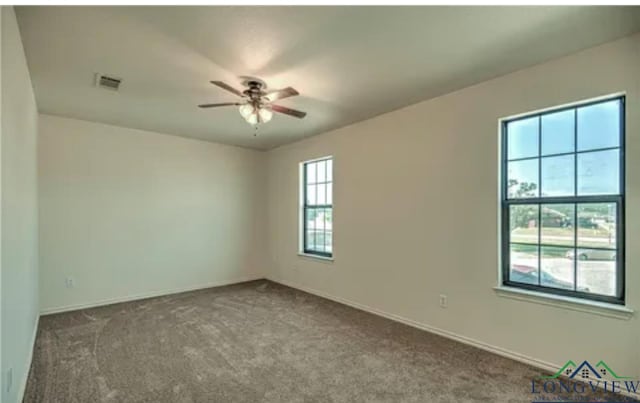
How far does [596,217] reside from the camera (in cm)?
251

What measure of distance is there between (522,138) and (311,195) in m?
3.26

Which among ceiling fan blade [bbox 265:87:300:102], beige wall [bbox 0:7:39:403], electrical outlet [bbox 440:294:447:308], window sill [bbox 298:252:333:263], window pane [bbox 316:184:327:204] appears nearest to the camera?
beige wall [bbox 0:7:39:403]

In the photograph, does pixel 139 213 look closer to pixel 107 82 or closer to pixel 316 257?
pixel 107 82

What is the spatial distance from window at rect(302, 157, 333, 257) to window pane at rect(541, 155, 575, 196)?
2789 millimetres

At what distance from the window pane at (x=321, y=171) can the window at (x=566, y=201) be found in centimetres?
272

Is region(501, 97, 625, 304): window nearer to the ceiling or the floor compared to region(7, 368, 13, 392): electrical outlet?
nearer to the ceiling

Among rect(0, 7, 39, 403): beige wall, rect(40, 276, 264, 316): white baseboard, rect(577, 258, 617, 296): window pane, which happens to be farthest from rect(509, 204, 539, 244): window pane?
rect(40, 276, 264, 316): white baseboard

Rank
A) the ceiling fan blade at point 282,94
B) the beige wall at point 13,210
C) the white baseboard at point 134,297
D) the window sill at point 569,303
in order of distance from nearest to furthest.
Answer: the beige wall at point 13,210, the window sill at point 569,303, the ceiling fan blade at point 282,94, the white baseboard at point 134,297

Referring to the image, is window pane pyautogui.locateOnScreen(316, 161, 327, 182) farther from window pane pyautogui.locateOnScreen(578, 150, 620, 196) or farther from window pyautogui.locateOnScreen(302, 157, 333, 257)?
window pane pyautogui.locateOnScreen(578, 150, 620, 196)

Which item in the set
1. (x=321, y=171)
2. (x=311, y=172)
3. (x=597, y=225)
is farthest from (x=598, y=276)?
(x=311, y=172)

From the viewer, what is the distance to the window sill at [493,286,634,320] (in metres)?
2.32

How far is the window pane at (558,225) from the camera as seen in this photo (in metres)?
2.63

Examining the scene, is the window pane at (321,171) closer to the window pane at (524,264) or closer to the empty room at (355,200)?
the empty room at (355,200)

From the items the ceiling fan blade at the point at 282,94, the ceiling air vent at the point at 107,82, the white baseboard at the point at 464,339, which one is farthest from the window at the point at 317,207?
the ceiling air vent at the point at 107,82
